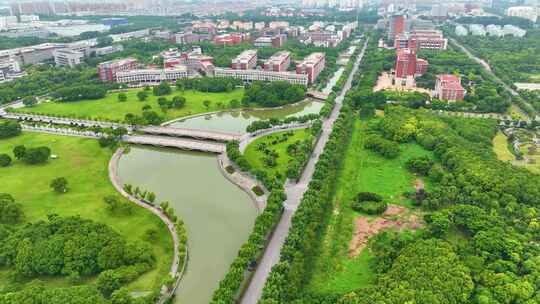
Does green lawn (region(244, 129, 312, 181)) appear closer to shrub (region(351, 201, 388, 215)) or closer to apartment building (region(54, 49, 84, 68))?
shrub (region(351, 201, 388, 215))

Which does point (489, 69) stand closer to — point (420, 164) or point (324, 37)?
point (324, 37)

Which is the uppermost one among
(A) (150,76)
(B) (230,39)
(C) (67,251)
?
(B) (230,39)

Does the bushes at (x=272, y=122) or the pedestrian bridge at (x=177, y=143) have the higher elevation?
the bushes at (x=272, y=122)

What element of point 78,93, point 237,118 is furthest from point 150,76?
point 237,118

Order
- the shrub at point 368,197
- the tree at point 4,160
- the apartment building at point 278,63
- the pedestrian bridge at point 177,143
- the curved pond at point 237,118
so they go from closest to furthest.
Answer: the shrub at point 368,197, the tree at point 4,160, the pedestrian bridge at point 177,143, the curved pond at point 237,118, the apartment building at point 278,63

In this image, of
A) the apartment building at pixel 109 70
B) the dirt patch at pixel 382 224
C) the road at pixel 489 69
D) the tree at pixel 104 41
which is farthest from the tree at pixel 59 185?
the tree at pixel 104 41

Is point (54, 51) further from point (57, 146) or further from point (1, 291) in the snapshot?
point (1, 291)

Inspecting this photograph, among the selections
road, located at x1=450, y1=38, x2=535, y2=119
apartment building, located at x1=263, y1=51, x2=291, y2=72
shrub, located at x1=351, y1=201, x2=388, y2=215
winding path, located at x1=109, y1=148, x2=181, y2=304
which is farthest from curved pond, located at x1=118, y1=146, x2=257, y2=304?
road, located at x1=450, y1=38, x2=535, y2=119

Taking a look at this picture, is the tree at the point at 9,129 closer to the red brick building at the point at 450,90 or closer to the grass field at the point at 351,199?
the grass field at the point at 351,199
